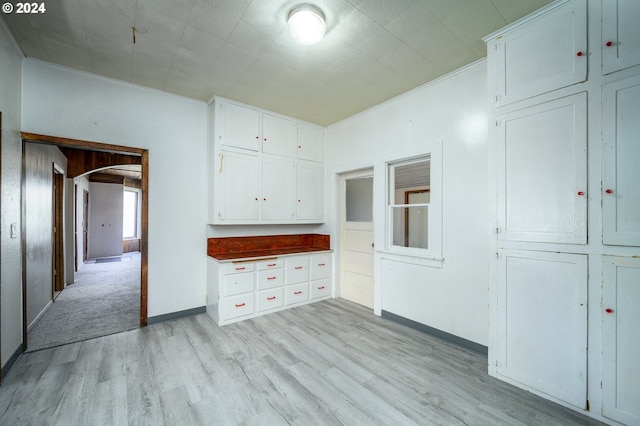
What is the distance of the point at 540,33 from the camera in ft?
6.58

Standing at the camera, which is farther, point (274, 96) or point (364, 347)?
point (274, 96)

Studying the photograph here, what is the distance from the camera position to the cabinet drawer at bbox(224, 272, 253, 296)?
3.28 meters

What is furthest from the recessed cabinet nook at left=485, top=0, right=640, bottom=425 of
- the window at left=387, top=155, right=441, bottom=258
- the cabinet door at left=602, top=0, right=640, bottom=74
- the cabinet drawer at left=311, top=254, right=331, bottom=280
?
the cabinet drawer at left=311, top=254, right=331, bottom=280

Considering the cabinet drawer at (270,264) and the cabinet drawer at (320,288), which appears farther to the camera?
the cabinet drawer at (320,288)

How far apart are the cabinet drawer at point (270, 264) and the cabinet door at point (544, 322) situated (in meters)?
2.55

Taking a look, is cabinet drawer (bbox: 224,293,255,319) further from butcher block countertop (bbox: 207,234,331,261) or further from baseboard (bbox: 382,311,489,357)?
baseboard (bbox: 382,311,489,357)

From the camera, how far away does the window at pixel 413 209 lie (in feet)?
9.93

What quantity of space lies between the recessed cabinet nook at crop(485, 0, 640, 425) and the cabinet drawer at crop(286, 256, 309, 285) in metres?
2.42

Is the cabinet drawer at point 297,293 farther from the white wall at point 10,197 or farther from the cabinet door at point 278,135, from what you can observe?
the white wall at point 10,197

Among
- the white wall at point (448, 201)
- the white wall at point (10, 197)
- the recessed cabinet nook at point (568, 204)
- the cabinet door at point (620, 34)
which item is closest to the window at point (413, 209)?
the white wall at point (448, 201)

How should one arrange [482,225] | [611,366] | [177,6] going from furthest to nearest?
[482,225] < [177,6] < [611,366]

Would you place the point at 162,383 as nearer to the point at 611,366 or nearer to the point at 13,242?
the point at 13,242

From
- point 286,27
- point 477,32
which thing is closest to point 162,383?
point 286,27

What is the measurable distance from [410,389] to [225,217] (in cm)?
277
